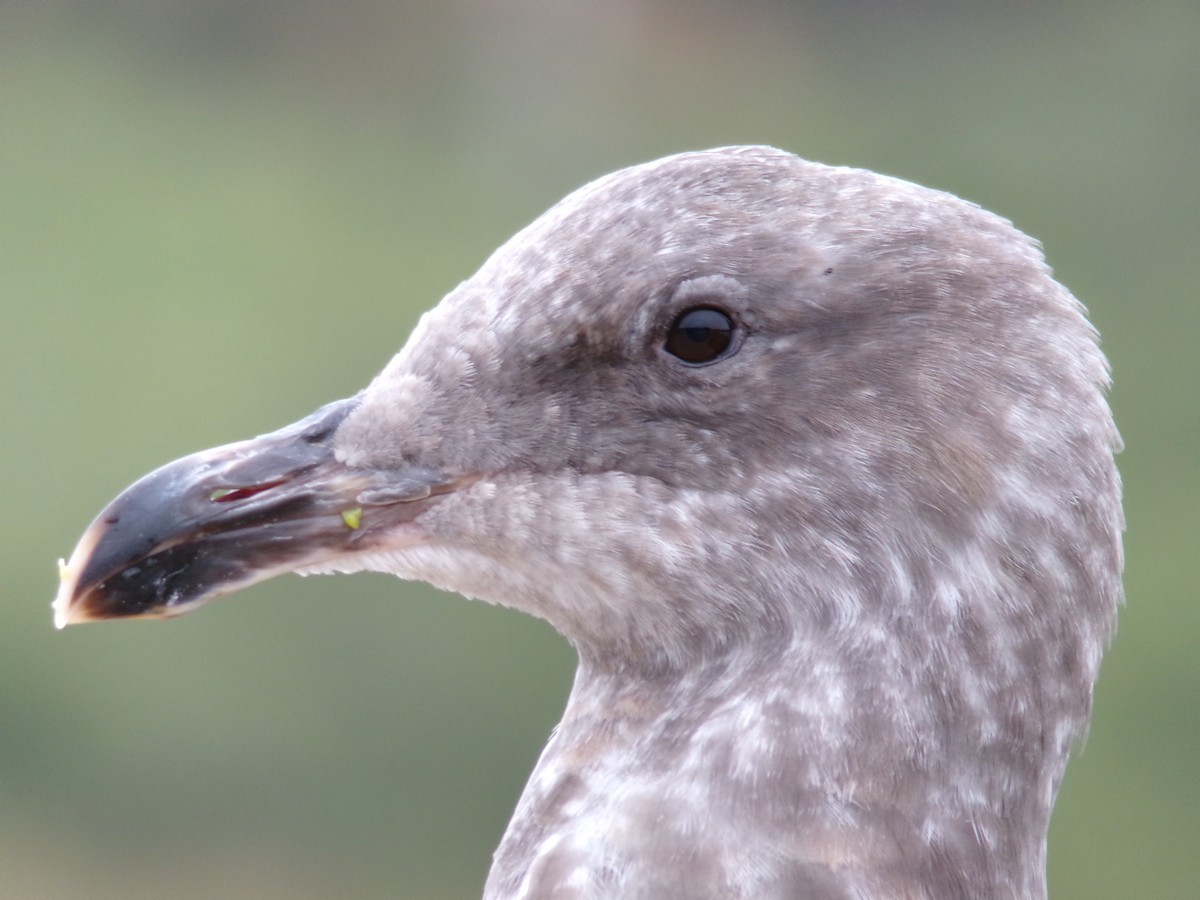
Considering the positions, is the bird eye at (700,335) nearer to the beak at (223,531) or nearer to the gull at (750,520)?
the gull at (750,520)

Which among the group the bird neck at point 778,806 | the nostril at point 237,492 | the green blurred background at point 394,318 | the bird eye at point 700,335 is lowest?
the bird neck at point 778,806

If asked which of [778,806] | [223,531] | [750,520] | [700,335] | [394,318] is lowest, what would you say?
[778,806]

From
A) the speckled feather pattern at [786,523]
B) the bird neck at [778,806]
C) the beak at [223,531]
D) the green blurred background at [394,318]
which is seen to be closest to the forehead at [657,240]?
the speckled feather pattern at [786,523]

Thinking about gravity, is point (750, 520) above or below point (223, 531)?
above

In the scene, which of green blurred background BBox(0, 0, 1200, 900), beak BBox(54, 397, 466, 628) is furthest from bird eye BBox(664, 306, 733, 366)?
green blurred background BBox(0, 0, 1200, 900)

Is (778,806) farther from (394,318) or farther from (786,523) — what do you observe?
(394,318)

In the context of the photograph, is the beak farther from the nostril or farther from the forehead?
the forehead

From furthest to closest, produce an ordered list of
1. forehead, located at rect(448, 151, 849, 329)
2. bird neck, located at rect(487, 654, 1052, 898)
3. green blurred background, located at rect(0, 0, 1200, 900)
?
green blurred background, located at rect(0, 0, 1200, 900), forehead, located at rect(448, 151, 849, 329), bird neck, located at rect(487, 654, 1052, 898)

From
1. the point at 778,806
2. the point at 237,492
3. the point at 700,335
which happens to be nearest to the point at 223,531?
the point at 237,492
